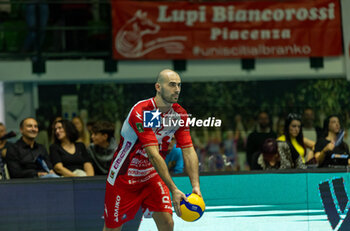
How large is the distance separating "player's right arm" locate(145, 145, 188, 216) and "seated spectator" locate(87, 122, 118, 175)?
207 cm

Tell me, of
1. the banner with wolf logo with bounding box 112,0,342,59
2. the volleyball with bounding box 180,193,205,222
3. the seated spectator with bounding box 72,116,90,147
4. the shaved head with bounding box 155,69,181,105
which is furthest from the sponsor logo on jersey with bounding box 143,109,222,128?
the banner with wolf logo with bounding box 112,0,342,59

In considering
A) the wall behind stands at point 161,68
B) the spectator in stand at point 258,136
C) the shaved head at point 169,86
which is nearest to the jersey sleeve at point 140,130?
the shaved head at point 169,86

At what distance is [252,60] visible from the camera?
1448cm

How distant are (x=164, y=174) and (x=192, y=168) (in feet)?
1.00

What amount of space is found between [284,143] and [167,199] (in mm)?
2051

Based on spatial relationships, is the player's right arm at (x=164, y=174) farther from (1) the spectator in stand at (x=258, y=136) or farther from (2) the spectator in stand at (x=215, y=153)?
(1) the spectator in stand at (x=258, y=136)

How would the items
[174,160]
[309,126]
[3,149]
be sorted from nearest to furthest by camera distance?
[174,160], [309,126], [3,149]

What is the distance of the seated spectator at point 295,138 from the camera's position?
25.6 feet


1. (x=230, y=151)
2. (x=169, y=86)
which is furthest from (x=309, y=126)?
(x=169, y=86)

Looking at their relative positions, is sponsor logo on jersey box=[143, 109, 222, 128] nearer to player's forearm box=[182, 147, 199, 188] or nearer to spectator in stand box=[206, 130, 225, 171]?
player's forearm box=[182, 147, 199, 188]

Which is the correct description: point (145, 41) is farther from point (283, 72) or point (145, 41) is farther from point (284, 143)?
point (284, 143)

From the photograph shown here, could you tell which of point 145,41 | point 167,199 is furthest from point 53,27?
point 167,199

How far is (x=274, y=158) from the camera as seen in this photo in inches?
304

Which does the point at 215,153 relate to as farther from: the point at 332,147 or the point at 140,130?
the point at 140,130
